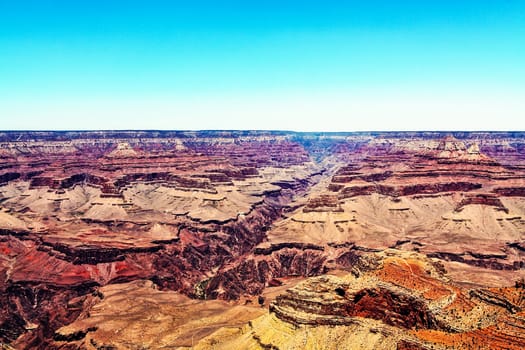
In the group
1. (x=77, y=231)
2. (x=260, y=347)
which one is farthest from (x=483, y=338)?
(x=77, y=231)

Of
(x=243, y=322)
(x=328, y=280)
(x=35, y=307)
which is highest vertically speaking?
(x=328, y=280)

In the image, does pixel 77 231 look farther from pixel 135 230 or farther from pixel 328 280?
pixel 328 280

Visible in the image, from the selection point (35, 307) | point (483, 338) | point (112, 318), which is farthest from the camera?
point (35, 307)

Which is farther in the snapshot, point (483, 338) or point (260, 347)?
point (260, 347)

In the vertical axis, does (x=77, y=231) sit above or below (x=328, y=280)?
below

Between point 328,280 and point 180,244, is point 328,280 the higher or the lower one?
the higher one

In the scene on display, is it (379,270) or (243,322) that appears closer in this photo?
(379,270)

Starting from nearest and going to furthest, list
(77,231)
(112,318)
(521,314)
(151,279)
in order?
(521,314) → (112,318) → (151,279) → (77,231)

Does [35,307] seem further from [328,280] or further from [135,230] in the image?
[328,280]

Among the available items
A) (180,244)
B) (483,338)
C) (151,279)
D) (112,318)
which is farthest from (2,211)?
(483,338)
